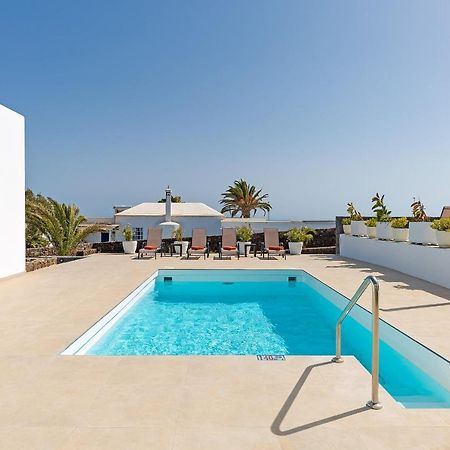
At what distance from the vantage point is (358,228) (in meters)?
14.3

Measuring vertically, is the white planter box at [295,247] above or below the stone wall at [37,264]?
above

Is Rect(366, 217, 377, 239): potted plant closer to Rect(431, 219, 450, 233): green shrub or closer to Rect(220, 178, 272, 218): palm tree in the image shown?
Rect(431, 219, 450, 233): green shrub

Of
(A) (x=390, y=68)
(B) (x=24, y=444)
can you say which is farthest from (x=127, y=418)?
(A) (x=390, y=68)

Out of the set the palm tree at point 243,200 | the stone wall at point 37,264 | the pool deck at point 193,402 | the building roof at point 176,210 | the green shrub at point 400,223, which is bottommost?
the pool deck at point 193,402

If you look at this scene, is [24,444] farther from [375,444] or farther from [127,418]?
[375,444]

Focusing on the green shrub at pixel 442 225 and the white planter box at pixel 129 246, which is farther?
the white planter box at pixel 129 246

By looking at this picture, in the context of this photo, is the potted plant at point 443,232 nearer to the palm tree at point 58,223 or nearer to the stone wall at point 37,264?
the stone wall at point 37,264

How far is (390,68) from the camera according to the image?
54.6 ft

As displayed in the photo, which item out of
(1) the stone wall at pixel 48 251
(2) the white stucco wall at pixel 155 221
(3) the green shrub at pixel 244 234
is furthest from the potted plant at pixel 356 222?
(2) the white stucco wall at pixel 155 221

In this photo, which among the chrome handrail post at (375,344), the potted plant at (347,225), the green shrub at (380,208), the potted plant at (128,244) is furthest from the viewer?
the potted plant at (128,244)

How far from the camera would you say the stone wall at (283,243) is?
17.5m

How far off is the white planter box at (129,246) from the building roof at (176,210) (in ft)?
44.6

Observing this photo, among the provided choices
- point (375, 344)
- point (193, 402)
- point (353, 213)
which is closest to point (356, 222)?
point (353, 213)

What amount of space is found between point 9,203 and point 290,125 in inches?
674
